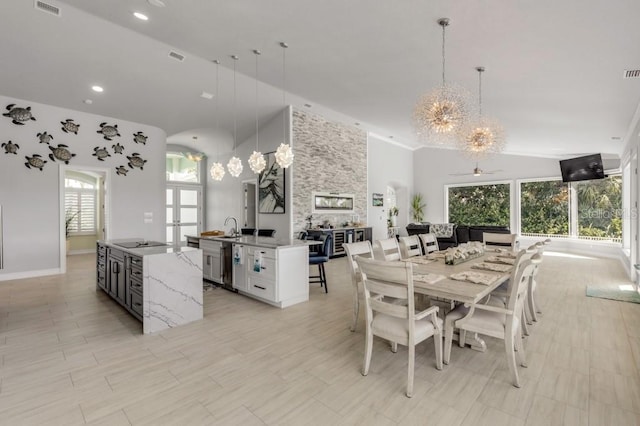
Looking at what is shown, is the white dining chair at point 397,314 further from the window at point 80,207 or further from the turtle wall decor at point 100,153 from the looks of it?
the window at point 80,207

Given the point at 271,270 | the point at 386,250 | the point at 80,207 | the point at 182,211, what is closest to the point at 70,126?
the point at 80,207

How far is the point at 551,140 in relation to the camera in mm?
7238

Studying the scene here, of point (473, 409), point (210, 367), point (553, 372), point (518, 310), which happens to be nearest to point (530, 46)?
point (518, 310)

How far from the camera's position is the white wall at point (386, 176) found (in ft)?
33.4

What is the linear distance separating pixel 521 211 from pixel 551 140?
355 cm

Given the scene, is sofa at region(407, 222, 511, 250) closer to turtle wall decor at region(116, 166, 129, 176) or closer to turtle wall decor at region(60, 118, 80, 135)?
turtle wall decor at region(116, 166, 129, 176)

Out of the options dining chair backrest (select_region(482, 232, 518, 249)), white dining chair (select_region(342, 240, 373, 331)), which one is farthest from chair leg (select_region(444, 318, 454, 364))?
dining chair backrest (select_region(482, 232, 518, 249))

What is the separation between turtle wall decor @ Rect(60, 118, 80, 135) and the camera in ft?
20.7

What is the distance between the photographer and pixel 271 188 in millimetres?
8031

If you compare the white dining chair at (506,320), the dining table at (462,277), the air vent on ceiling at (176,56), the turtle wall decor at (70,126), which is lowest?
the white dining chair at (506,320)

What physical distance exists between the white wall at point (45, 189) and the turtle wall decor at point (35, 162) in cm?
6

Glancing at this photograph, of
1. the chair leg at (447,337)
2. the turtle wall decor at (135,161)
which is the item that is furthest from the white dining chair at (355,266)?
the turtle wall decor at (135,161)

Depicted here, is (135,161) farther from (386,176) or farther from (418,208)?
(418,208)

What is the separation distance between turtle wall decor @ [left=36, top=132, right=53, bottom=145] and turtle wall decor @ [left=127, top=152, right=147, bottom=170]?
1.41 metres
